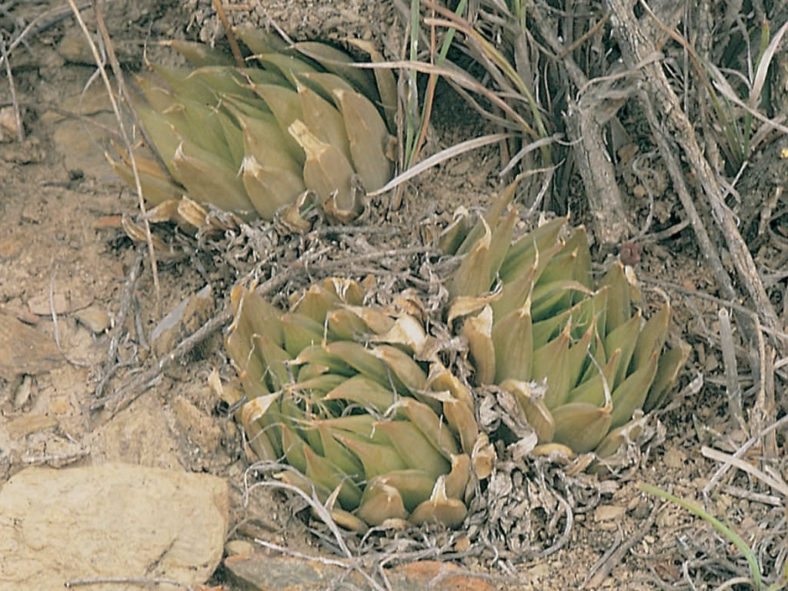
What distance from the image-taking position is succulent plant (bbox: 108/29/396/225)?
6.23 feet

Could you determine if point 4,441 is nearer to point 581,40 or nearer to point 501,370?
point 501,370

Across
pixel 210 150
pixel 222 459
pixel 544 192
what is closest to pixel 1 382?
pixel 222 459

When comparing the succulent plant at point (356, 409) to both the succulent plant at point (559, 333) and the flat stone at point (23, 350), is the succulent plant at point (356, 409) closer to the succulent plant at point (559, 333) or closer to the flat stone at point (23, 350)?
the succulent plant at point (559, 333)

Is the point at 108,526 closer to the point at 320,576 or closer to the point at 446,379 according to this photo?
the point at 320,576

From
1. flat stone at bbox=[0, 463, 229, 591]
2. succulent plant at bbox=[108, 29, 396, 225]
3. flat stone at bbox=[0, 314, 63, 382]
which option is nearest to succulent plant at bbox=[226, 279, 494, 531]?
flat stone at bbox=[0, 463, 229, 591]

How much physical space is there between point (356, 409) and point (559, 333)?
366 mm

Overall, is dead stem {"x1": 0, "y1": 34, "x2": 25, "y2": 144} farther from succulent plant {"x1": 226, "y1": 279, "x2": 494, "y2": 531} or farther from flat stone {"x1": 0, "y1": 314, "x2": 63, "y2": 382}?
succulent plant {"x1": 226, "y1": 279, "x2": 494, "y2": 531}

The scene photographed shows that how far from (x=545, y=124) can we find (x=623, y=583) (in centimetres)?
86

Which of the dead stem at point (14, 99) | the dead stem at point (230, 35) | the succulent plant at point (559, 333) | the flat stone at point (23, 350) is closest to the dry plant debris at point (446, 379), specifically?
the succulent plant at point (559, 333)

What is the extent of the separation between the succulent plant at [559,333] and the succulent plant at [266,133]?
289mm

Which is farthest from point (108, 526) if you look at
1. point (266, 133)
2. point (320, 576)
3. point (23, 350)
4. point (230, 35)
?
point (230, 35)

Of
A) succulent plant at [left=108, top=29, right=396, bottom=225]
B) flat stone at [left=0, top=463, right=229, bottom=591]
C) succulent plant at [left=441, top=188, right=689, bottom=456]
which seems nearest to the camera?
flat stone at [left=0, top=463, right=229, bottom=591]

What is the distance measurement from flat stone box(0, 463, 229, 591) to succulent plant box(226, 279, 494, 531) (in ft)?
0.51

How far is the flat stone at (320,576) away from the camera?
156 cm
